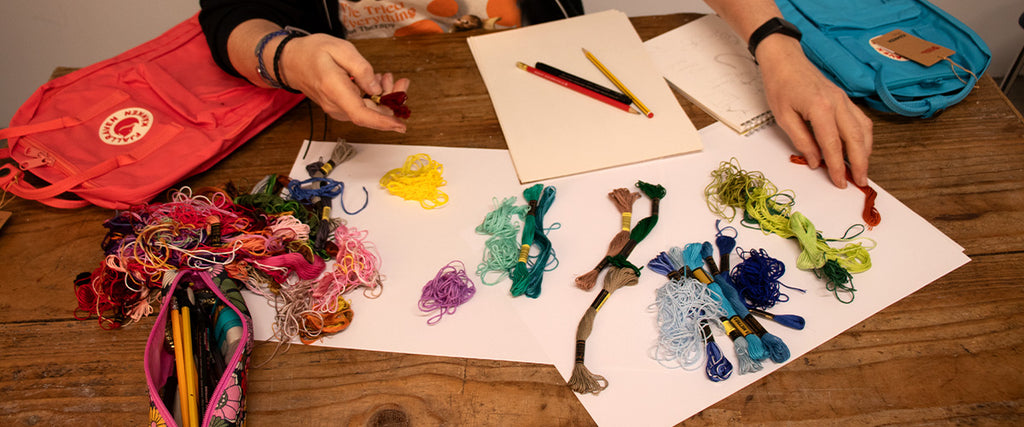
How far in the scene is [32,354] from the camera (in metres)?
0.91

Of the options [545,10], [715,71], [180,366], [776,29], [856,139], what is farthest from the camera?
[545,10]

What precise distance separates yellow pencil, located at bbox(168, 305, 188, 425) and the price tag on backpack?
1.45 m

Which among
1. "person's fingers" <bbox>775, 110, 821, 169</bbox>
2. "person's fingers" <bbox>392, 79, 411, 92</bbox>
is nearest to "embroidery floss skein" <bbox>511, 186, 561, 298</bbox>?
"person's fingers" <bbox>392, 79, 411, 92</bbox>

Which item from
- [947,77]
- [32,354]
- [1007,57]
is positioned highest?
[947,77]

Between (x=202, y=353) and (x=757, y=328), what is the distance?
2.82ft

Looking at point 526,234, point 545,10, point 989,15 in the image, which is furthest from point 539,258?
point 989,15

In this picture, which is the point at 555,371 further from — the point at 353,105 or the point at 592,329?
the point at 353,105

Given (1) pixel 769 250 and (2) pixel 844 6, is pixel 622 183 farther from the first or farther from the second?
(2) pixel 844 6

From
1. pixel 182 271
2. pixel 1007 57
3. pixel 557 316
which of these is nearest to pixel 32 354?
pixel 182 271

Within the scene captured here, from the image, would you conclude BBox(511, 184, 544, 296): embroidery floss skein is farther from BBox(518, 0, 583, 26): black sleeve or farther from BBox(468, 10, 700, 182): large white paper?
BBox(518, 0, 583, 26): black sleeve

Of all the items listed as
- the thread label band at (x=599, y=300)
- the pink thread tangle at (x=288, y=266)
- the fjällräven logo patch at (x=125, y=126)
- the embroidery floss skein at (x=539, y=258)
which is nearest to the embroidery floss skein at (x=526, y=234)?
the embroidery floss skein at (x=539, y=258)

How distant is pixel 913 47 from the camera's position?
116 centimetres

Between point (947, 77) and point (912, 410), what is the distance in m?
0.75

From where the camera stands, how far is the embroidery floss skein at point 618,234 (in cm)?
93
